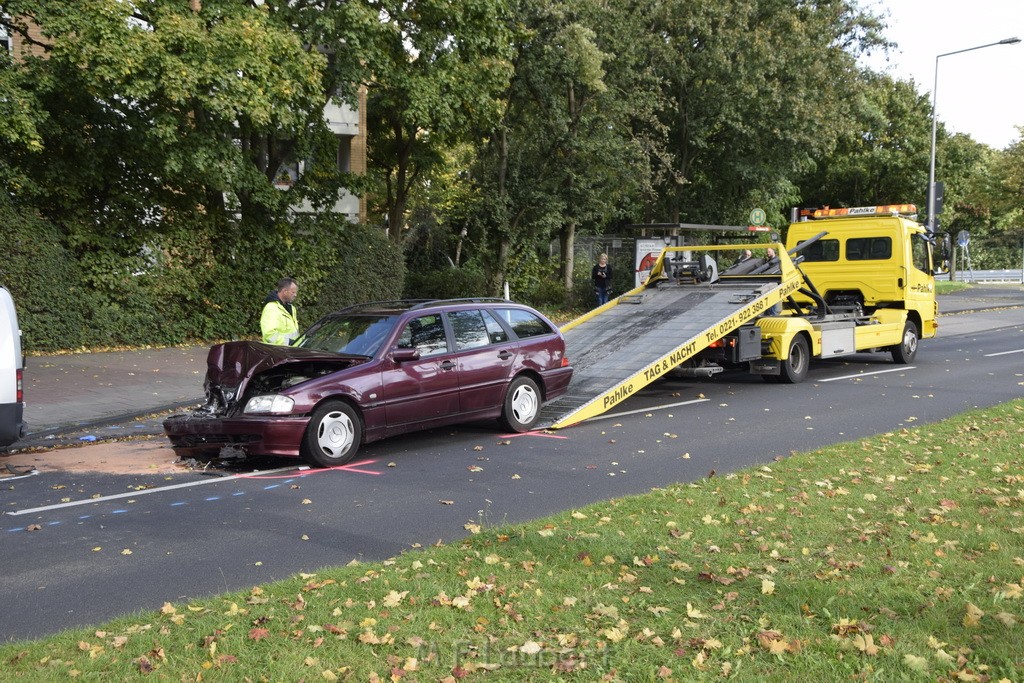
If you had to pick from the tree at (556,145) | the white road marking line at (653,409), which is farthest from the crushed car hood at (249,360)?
the tree at (556,145)

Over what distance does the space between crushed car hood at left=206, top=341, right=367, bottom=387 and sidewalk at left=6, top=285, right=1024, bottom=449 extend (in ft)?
8.60

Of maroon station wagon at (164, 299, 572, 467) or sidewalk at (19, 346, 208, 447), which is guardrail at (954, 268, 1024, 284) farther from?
maroon station wagon at (164, 299, 572, 467)

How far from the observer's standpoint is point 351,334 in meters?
10.2

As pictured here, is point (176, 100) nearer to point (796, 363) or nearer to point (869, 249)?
point (796, 363)

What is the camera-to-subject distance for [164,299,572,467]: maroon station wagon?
8961 millimetres

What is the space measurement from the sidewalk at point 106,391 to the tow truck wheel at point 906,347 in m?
12.2

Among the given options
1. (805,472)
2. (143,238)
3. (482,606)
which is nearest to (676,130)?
→ (143,238)

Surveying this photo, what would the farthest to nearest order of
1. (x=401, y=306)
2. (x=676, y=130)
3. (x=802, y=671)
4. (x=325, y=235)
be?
(x=676, y=130) < (x=325, y=235) < (x=401, y=306) < (x=802, y=671)

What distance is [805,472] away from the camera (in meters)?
8.23

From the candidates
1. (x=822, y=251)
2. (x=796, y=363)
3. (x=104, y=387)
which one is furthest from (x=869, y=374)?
(x=104, y=387)

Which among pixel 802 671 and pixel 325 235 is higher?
pixel 325 235

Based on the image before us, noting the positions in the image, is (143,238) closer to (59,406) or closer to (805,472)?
(59,406)

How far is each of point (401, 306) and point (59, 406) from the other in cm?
529

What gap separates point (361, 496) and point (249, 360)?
81.0 inches
